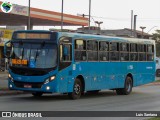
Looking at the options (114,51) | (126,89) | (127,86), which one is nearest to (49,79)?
(114,51)

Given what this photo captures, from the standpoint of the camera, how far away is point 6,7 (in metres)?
42.1

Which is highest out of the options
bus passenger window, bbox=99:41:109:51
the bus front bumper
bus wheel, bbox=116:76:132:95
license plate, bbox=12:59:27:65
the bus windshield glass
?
the bus windshield glass

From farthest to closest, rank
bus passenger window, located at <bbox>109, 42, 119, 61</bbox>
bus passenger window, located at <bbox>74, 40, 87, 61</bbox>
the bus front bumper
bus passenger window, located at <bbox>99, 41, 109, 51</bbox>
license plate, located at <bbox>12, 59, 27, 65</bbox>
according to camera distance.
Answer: bus passenger window, located at <bbox>109, 42, 119, 61</bbox> < bus passenger window, located at <bbox>99, 41, 109, 51</bbox> < bus passenger window, located at <bbox>74, 40, 87, 61</bbox> < license plate, located at <bbox>12, 59, 27, 65</bbox> < the bus front bumper

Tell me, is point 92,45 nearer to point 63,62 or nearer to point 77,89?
point 77,89

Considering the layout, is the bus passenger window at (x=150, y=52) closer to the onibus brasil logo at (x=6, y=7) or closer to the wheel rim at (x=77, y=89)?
the wheel rim at (x=77, y=89)

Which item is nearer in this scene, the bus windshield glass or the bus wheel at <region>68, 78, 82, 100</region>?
the bus windshield glass

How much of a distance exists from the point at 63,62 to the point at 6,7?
23280 mm

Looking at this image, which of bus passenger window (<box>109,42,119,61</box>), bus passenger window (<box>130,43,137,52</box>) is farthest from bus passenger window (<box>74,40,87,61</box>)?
bus passenger window (<box>130,43,137,52</box>)

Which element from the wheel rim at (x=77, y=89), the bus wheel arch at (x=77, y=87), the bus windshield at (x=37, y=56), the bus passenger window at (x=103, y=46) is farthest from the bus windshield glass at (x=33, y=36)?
the bus passenger window at (x=103, y=46)

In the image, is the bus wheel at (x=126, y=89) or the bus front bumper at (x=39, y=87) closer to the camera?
the bus front bumper at (x=39, y=87)

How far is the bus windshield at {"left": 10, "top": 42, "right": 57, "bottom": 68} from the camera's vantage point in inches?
771

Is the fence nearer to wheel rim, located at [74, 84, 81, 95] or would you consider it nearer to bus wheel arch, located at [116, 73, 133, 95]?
bus wheel arch, located at [116, 73, 133, 95]

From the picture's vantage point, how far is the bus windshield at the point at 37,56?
19578 millimetres

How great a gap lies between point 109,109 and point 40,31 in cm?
476
